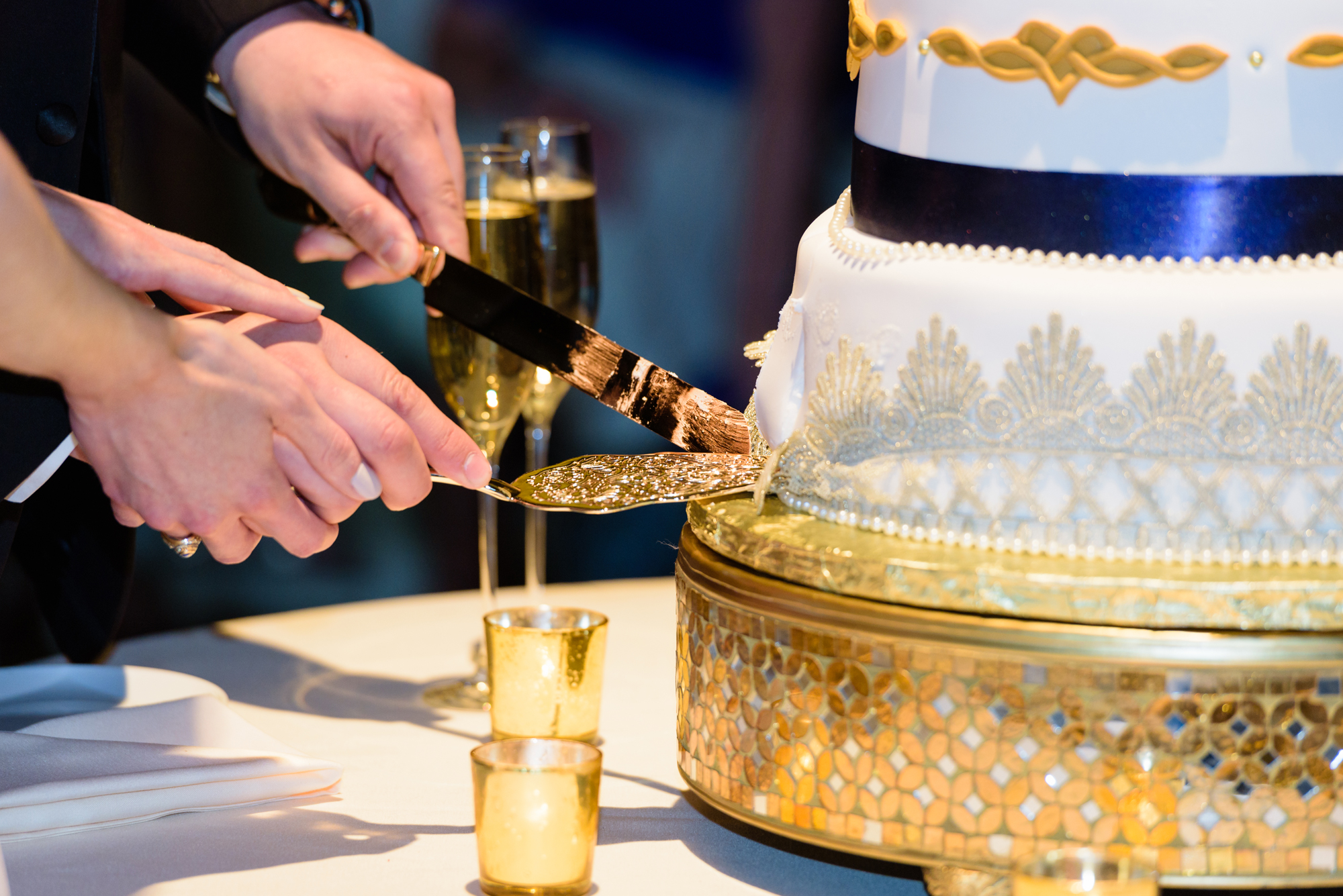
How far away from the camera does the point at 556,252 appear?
1311 millimetres

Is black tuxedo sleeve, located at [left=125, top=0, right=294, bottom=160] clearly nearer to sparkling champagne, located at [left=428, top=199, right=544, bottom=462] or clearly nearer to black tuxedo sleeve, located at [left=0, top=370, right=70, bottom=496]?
sparkling champagne, located at [left=428, top=199, right=544, bottom=462]

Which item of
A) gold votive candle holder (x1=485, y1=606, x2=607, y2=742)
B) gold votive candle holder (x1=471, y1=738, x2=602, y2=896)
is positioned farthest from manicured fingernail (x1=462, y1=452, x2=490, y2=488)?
gold votive candle holder (x1=471, y1=738, x2=602, y2=896)

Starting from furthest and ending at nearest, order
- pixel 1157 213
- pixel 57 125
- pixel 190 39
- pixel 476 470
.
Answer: pixel 190 39 < pixel 57 125 < pixel 476 470 < pixel 1157 213

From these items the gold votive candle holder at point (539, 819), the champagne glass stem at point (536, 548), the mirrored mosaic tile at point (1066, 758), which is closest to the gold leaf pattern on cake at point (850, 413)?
the mirrored mosaic tile at point (1066, 758)

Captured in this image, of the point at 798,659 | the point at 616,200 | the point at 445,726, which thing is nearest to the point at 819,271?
the point at 798,659

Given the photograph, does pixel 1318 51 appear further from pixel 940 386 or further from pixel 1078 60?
pixel 940 386

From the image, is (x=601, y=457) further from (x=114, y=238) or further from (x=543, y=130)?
(x=543, y=130)

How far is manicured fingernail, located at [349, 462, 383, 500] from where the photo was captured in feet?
3.01

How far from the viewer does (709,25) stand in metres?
2.46

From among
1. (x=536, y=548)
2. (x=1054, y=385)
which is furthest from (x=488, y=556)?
(x=1054, y=385)

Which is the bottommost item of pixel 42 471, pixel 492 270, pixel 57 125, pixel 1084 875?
pixel 1084 875

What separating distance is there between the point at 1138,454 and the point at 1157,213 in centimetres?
12

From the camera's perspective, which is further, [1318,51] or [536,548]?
[536,548]

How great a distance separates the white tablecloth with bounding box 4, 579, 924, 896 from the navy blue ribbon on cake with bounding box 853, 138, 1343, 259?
37cm
